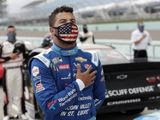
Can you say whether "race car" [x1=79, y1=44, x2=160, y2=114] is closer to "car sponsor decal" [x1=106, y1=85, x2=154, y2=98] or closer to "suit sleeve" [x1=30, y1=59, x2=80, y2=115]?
"car sponsor decal" [x1=106, y1=85, x2=154, y2=98]

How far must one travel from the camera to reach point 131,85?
783 centimetres

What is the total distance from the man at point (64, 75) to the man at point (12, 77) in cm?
504

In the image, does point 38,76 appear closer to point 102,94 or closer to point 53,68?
point 53,68

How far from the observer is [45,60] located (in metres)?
3.23

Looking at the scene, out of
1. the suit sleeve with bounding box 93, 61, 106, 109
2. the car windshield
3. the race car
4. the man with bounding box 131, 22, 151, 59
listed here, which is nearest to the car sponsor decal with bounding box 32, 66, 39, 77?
the suit sleeve with bounding box 93, 61, 106, 109

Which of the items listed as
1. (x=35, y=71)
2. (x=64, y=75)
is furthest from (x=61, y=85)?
(x=35, y=71)

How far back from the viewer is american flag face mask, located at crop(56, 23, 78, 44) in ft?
10.3

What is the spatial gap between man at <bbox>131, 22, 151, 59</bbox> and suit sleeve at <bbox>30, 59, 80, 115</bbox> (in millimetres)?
10682

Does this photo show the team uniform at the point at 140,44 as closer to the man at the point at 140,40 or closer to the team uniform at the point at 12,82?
the man at the point at 140,40

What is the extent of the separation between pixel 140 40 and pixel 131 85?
6.08 m

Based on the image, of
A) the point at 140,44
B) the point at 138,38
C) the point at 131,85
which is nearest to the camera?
the point at 131,85

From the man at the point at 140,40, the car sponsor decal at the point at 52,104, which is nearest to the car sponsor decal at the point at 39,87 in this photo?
the car sponsor decal at the point at 52,104

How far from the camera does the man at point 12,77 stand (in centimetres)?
832

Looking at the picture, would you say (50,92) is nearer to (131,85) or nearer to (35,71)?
(35,71)
